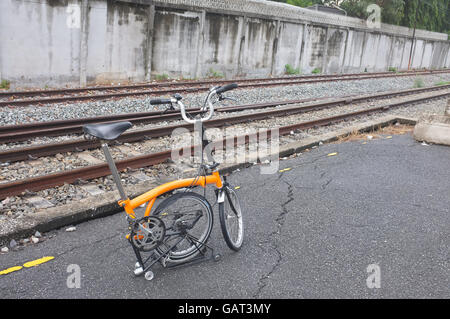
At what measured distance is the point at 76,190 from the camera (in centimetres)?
547

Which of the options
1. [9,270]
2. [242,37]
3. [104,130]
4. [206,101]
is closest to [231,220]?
[206,101]

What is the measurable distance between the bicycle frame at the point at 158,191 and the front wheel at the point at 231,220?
0.18 meters

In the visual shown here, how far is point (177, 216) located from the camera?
3.78m

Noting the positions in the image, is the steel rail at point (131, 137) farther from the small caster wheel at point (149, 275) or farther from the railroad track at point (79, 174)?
the small caster wheel at point (149, 275)

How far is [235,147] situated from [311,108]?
534cm

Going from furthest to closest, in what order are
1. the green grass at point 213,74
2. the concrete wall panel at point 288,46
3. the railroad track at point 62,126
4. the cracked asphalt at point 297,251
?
the concrete wall panel at point 288,46, the green grass at point 213,74, the railroad track at point 62,126, the cracked asphalt at point 297,251

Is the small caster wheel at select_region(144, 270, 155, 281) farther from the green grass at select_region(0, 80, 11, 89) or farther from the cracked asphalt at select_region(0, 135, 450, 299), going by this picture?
the green grass at select_region(0, 80, 11, 89)

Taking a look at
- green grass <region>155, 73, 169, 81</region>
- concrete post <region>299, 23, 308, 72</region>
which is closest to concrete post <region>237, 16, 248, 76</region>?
green grass <region>155, 73, 169, 81</region>

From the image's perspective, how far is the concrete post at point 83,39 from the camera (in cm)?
1530

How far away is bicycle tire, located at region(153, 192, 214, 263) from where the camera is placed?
3.66 meters

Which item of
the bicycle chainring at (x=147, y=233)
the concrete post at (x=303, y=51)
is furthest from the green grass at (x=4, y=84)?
the concrete post at (x=303, y=51)

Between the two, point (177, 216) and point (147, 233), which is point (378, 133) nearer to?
point (177, 216)

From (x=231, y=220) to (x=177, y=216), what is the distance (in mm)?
637

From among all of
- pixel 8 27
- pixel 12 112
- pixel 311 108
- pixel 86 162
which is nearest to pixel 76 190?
pixel 86 162
